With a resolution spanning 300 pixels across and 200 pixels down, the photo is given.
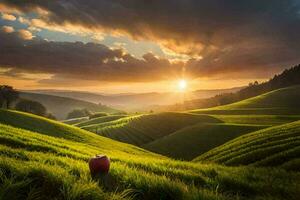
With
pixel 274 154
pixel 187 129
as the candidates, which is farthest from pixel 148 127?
pixel 274 154

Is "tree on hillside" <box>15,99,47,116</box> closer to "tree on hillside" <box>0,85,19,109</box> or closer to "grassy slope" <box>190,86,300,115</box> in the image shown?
"tree on hillside" <box>0,85,19,109</box>

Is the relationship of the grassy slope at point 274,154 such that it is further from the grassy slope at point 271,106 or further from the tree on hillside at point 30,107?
the tree on hillside at point 30,107

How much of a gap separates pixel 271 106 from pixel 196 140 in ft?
306

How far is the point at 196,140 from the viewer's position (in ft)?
252

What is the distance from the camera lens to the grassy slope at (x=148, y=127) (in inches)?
3841

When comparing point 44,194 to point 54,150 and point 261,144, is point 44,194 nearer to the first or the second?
point 54,150

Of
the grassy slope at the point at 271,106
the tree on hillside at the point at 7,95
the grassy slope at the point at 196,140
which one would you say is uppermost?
the tree on hillside at the point at 7,95

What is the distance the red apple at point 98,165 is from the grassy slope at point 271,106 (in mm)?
133974

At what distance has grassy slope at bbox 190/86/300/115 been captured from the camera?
142 metres

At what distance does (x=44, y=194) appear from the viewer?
30.3ft

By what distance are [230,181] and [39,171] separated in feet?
28.1

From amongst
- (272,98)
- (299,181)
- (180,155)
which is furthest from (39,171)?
(272,98)

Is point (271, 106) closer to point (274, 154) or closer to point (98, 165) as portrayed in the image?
point (274, 154)

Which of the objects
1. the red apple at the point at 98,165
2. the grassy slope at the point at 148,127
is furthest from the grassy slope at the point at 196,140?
the red apple at the point at 98,165
